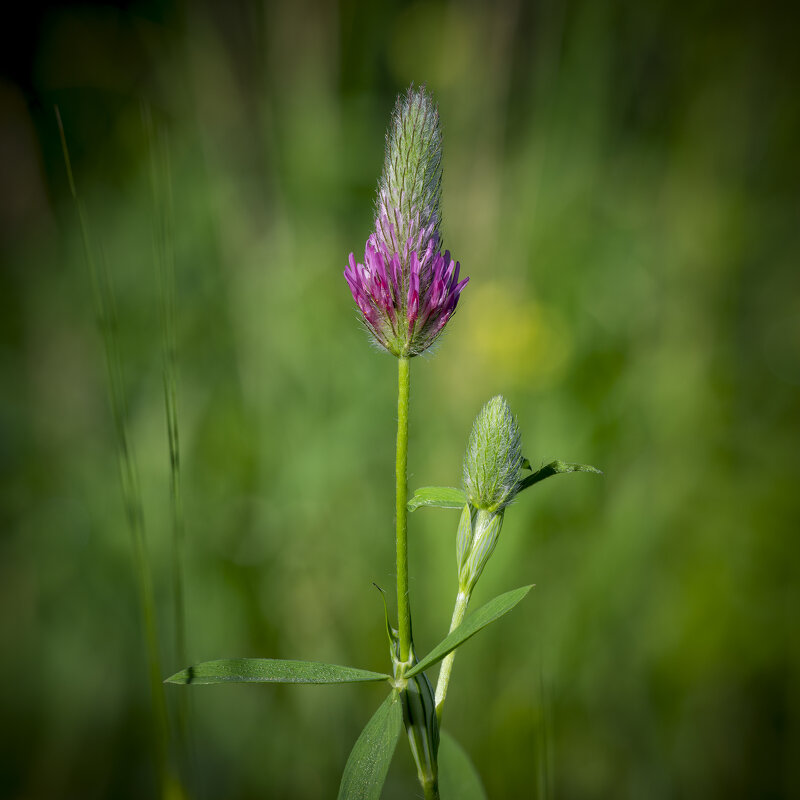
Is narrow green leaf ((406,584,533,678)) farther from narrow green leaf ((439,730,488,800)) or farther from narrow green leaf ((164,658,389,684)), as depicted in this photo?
narrow green leaf ((439,730,488,800))

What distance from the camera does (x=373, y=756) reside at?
0.50 m

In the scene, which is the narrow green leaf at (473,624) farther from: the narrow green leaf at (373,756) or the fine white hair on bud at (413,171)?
the fine white hair on bud at (413,171)

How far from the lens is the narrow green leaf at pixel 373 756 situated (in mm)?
490

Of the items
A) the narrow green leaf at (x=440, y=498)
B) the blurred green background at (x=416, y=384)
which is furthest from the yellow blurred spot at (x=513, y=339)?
the narrow green leaf at (x=440, y=498)

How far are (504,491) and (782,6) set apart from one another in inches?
65.6

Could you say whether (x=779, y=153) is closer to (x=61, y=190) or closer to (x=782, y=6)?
(x=782, y=6)

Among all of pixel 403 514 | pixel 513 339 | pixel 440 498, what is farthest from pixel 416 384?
pixel 403 514

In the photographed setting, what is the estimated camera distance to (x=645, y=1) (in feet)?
5.28

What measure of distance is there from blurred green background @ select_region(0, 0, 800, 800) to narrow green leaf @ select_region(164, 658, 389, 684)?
0.68 metres

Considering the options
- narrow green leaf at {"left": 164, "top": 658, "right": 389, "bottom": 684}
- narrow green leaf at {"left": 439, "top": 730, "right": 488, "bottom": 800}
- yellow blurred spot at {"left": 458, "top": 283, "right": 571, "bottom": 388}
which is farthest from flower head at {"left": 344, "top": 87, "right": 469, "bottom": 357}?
yellow blurred spot at {"left": 458, "top": 283, "right": 571, "bottom": 388}

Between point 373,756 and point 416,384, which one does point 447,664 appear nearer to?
point 373,756

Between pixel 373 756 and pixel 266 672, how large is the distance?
0.33 feet

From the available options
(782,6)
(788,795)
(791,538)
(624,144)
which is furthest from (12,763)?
(782,6)

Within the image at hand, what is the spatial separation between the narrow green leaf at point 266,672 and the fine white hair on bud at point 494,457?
155 millimetres
